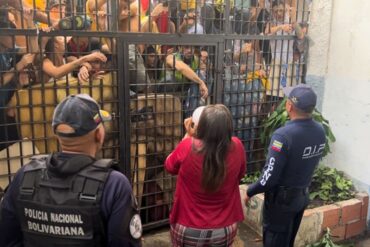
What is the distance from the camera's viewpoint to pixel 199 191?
234cm

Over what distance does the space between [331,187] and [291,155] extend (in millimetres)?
1885

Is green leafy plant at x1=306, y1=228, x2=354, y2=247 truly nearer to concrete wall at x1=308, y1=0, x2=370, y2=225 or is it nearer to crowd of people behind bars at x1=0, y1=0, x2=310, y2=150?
concrete wall at x1=308, y1=0, x2=370, y2=225

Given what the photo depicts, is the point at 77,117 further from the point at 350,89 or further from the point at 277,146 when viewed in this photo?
the point at 350,89

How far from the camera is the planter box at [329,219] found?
3.77 m

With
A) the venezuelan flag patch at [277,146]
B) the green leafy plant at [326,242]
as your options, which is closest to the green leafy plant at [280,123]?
the green leafy plant at [326,242]

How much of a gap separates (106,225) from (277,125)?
3170 millimetres

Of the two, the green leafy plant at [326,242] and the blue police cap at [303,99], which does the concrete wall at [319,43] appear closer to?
the green leafy plant at [326,242]

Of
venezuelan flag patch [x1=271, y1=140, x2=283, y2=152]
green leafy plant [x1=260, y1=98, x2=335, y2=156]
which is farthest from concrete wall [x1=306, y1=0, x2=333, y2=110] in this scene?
venezuelan flag patch [x1=271, y1=140, x2=283, y2=152]

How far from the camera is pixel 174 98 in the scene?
3.97 meters

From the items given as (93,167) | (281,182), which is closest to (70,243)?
(93,167)

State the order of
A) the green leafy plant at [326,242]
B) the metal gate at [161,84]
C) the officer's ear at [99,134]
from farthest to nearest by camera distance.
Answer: the green leafy plant at [326,242] < the metal gate at [161,84] < the officer's ear at [99,134]

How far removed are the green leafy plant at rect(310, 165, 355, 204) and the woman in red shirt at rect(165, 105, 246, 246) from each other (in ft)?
6.69

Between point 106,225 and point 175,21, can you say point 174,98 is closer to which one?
point 175,21

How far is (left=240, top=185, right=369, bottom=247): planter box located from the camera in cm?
377
